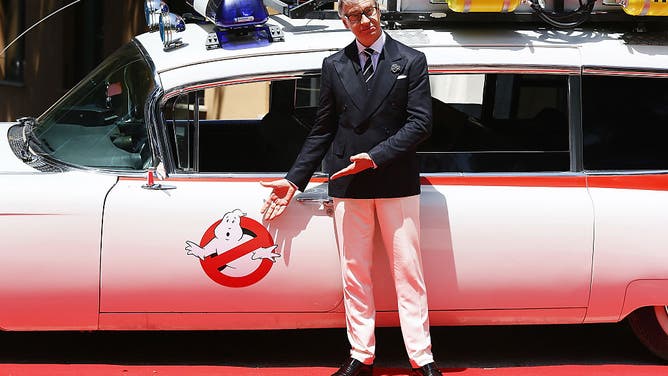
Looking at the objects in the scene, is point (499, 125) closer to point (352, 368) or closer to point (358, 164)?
point (358, 164)

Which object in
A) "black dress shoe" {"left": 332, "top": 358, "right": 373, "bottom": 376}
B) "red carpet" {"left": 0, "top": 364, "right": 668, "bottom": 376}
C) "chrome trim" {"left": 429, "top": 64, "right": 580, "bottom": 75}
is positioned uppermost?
"chrome trim" {"left": 429, "top": 64, "right": 580, "bottom": 75}

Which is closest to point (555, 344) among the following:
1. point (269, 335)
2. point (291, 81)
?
point (269, 335)

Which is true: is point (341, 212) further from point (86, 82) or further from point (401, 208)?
point (86, 82)

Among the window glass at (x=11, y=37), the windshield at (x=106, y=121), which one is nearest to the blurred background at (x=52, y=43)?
the window glass at (x=11, y=37)

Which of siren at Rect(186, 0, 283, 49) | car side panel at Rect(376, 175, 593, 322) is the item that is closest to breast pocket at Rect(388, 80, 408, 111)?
car side panel at Rect(376, 175, 593, 322)

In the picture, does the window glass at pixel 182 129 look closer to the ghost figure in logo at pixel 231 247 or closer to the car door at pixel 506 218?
the ghost figure in logo at pixel 231 247

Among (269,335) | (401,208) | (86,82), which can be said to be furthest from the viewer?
(269,335)

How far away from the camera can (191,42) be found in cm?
539

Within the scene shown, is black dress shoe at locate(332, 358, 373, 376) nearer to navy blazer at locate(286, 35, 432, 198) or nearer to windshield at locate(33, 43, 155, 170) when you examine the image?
navy blazer at locate(286, 35, 432, 198)

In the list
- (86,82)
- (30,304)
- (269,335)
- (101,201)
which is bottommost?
(269,335)

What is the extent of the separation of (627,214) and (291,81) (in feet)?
5.84

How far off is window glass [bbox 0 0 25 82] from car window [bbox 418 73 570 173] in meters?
10.4

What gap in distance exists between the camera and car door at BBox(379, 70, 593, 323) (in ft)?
16.7

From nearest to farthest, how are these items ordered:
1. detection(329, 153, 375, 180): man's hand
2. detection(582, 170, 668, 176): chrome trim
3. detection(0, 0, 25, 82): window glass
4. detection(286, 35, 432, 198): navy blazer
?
detection(329, 153, 375, 180): man's hand, detection(286, 35, 432, 198): navy blazer, detection(582, 170, 668, 176): chrome trim, detection(0, 0, 25, 82): window glass
